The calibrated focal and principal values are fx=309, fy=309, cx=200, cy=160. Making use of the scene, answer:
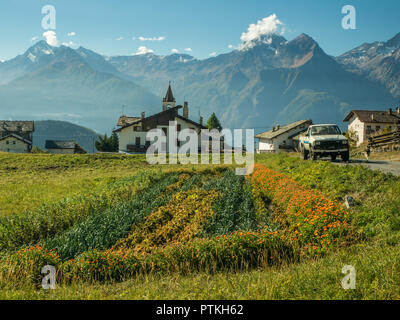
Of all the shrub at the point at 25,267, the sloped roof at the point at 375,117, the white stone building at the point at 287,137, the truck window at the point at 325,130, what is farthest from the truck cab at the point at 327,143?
the sloped roof at the point at 375,117

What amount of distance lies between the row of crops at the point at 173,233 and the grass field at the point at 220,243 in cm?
4

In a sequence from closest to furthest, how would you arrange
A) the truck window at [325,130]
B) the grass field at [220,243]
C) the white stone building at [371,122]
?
1. the grass field at [220,243]
2. the truck window at [325,130]
3. the white stone building at [371,122]

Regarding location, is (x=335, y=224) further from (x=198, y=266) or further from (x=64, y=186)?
(x=64, y=186)

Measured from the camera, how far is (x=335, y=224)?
879cm

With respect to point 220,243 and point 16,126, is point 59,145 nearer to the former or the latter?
point 16,126

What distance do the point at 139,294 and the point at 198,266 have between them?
242 cm

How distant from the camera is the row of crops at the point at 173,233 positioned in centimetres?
766

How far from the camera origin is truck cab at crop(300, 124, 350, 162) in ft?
65.8

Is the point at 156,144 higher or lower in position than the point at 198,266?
higher

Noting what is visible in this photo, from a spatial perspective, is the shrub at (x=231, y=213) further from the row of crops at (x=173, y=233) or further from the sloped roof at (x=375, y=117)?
the sloped roof at (x=375, y=117)

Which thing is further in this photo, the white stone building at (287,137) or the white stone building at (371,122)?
the white stone building at (287,137)

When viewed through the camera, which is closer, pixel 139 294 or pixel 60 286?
pixel 139 294

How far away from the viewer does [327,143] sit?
20125 mm
